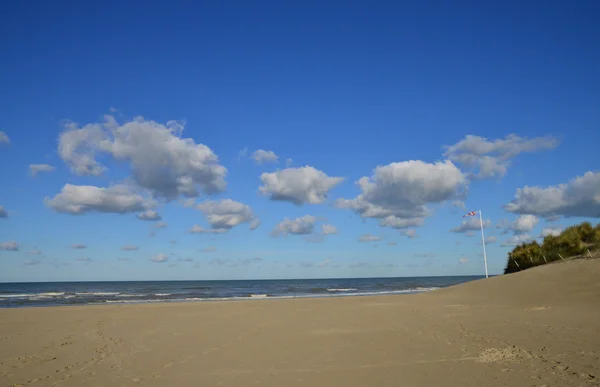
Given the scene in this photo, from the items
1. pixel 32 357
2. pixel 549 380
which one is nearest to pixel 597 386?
pixel 549 380

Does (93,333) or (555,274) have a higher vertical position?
(555,274)

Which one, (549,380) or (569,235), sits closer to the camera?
(549,380)

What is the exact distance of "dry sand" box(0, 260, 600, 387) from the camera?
25.1 ft

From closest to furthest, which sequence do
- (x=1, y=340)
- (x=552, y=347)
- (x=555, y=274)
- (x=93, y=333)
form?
(x=552, y=347) < (x=1, y=340) < (x=93, y=333) < (x=555, y=274)

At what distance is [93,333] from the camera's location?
569 inches

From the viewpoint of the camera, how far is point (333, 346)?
10648mm

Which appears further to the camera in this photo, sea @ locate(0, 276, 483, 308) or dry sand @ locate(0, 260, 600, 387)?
sea @ locate(0, 276, 483, 308)

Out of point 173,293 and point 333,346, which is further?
point 173,293

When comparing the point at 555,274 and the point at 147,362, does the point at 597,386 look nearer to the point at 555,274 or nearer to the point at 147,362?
the point at 147,362

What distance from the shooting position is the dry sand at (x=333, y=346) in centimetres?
765

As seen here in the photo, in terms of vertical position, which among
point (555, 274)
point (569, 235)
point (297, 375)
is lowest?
point (297, 375)

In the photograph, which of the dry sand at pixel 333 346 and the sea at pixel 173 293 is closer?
the dry sand at pixel 333 346

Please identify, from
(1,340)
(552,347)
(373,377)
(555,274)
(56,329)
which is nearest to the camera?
(373,377)

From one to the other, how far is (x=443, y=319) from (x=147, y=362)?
10189 mm
